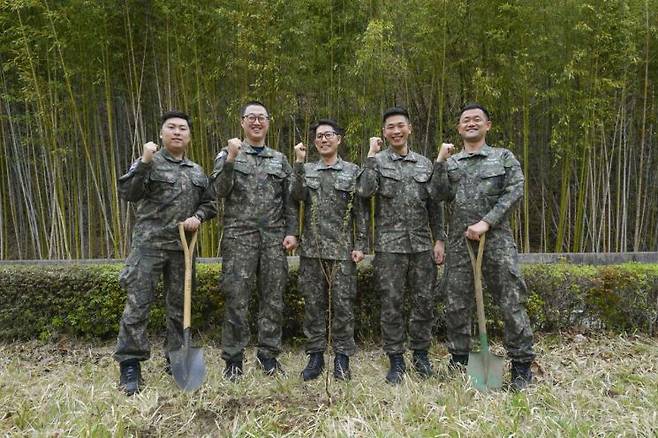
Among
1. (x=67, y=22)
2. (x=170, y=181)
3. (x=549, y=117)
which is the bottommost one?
(x=170, y=181)

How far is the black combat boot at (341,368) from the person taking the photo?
327cm

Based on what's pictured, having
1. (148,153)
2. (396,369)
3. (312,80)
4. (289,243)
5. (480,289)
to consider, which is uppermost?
(312,80)

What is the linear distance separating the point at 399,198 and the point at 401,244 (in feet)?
0.96

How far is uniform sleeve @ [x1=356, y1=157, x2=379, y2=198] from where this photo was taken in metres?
3.33

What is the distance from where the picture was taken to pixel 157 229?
3.26m

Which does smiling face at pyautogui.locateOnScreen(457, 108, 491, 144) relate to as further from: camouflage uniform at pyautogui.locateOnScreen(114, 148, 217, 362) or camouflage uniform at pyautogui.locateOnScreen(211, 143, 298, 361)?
camouflage uniform at pyautogui.locateOnScreen(114, 148, 217, 362)

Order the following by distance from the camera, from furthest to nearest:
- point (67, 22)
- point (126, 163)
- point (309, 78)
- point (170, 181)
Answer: point (126, 163)
point (309, 78)
point (67, 22)
point (170, 181)

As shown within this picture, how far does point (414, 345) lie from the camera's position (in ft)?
11.1

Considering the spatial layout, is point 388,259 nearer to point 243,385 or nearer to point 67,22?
point 243,385

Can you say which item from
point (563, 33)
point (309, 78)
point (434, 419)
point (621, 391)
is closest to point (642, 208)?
point (563, 33)

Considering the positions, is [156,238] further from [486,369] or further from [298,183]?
[486,369]

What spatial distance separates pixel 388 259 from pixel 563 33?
14.9ft

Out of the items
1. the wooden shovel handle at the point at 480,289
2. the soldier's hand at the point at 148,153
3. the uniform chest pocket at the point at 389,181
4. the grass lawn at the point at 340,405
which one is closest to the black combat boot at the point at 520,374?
the grass lawn at the point at 340,405

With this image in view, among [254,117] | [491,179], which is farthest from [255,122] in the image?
[491,179]
